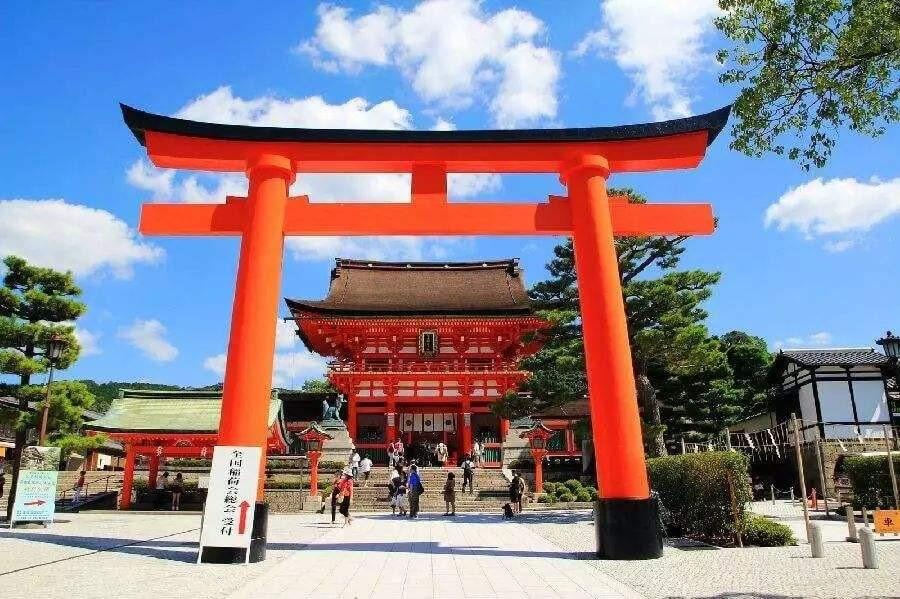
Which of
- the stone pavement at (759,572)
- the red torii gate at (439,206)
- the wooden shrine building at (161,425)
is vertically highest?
the red torii gate at (439,206)

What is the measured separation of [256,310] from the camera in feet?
29.2

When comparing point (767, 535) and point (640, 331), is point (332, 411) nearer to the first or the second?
point (640, 331)

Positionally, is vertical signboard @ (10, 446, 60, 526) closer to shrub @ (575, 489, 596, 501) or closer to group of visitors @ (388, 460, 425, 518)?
group of visitors @ (388, 460, 425, 518)

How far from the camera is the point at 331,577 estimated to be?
7.01m

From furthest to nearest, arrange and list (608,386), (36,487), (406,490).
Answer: (406,490) < (36,487) < (608,386)

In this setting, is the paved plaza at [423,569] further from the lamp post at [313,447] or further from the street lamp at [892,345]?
the lamp post at [313,447]

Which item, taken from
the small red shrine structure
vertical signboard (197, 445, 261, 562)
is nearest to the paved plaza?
vertical signboard (197, 445, 261, 562)

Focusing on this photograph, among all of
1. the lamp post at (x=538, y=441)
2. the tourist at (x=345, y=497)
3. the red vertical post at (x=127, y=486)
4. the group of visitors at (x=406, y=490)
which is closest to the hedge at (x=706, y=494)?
the group of visitors at (x=406, y=490)

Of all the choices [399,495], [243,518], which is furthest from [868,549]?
[399,495]

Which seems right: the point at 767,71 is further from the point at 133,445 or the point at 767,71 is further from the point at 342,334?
the point at 342,334

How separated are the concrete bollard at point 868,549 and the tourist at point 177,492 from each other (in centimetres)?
1886

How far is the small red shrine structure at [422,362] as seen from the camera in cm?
2517

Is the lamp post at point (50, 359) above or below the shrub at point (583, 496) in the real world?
above

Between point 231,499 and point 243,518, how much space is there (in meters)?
0.30
